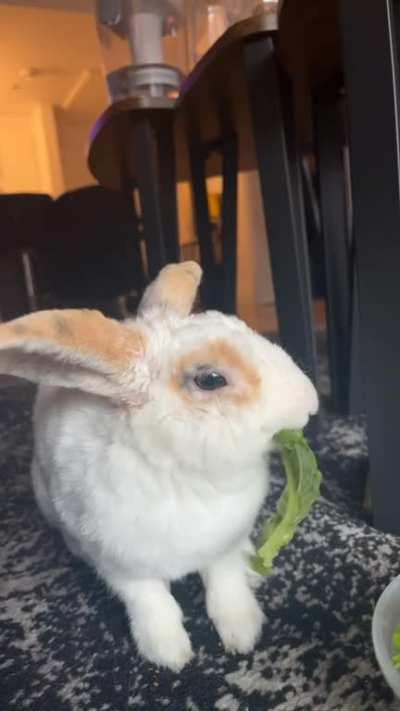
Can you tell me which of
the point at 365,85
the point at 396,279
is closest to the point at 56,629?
the point at 396,279

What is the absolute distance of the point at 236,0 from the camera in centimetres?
139

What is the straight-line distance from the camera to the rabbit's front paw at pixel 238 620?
0.64 metres

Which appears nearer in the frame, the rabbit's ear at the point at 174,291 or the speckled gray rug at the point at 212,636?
the speckled gray rug at the point at 212,636

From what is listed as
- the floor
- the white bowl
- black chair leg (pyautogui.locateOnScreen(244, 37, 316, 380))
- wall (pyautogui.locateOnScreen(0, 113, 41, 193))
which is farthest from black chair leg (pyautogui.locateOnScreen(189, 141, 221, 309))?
wall (pyautogui.locateOnScreen(0, 113, 41, 193))

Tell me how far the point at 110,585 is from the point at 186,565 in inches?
4.1

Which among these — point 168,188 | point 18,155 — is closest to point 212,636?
point 168,188

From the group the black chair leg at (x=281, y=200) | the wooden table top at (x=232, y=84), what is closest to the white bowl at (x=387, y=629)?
the black chair leg at (x=281, y=200)

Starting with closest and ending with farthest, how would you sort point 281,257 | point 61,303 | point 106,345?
1. point 106,345
2. point 281,257
3. point 61,303

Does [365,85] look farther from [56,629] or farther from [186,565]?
[56,629]

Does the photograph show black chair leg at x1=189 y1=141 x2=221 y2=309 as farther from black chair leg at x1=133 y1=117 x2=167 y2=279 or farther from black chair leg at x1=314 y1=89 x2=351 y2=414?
black chair leg at x1=314 y1=89 x2=351 y2=414

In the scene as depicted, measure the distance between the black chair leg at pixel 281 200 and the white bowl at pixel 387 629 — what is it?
0.46 m

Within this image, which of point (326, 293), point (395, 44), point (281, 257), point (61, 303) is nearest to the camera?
point (395, 44)

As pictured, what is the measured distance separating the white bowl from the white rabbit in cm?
16

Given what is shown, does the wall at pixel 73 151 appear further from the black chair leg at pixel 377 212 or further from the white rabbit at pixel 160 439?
the white rabbit at pixel 160 439
